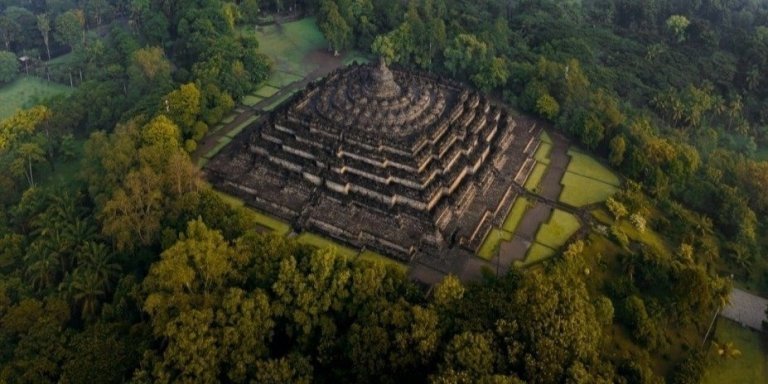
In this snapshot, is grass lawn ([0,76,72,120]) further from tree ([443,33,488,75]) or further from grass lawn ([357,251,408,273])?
grass lawn ([357,251,408,273])

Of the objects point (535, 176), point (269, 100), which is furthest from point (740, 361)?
point (269, 100)

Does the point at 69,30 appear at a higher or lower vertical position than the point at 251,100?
higher

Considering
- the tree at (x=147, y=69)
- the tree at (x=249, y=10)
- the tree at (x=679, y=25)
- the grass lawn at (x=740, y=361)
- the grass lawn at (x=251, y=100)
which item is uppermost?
the tree at (x=679, y=25)

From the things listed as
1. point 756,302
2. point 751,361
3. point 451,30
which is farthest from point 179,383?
point 451,30

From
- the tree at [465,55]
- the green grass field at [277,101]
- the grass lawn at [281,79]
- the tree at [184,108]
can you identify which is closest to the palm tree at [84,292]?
the tree at [184,108]

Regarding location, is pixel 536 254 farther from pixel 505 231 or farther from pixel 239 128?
pixel 239 128

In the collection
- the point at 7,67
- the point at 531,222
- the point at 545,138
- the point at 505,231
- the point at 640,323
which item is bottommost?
the point at 640,323

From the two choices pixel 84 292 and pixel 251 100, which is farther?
pixel 251 100

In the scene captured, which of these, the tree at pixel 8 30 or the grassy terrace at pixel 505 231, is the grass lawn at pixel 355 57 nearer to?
the grassy terrace at pixel 505 231
